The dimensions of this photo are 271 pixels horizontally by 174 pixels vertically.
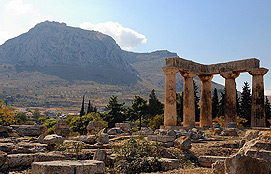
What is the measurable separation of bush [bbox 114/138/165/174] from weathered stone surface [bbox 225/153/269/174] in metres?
4.28

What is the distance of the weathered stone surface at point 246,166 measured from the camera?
19.4 feet

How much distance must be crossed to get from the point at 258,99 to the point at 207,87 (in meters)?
5.81

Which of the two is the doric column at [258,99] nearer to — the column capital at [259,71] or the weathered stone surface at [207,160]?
the column capital at [259,71]

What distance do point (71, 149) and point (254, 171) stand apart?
8.26m

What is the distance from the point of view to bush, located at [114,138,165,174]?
9919mm

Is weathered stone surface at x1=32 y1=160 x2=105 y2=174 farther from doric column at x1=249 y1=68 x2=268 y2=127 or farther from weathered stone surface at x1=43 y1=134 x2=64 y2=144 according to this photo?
doric column at x1=249 y1=68 x2=268 y2=127

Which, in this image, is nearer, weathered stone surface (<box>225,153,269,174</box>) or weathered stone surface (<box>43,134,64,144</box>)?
weathered stone surface (<box>225,153,269,174</box>)

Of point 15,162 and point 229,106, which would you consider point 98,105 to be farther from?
point 15,162

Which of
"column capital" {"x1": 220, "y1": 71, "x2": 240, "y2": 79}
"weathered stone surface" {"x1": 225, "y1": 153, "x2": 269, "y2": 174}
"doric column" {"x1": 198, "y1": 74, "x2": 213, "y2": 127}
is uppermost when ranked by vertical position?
"column capital" {"x1": 220, "y1": 71, "x2": 240, "y2": 79}

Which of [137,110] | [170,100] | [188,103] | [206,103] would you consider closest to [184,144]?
[170,100]

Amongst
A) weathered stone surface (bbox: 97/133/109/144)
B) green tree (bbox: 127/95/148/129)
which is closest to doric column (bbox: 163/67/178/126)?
weathered stone surface (bbox: 97/133/109/144)

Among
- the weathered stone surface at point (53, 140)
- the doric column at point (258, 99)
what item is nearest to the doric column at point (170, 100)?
the doric column at point (258, 99)

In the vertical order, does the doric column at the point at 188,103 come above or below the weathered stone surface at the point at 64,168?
above

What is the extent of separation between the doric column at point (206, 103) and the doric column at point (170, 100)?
244 inches
